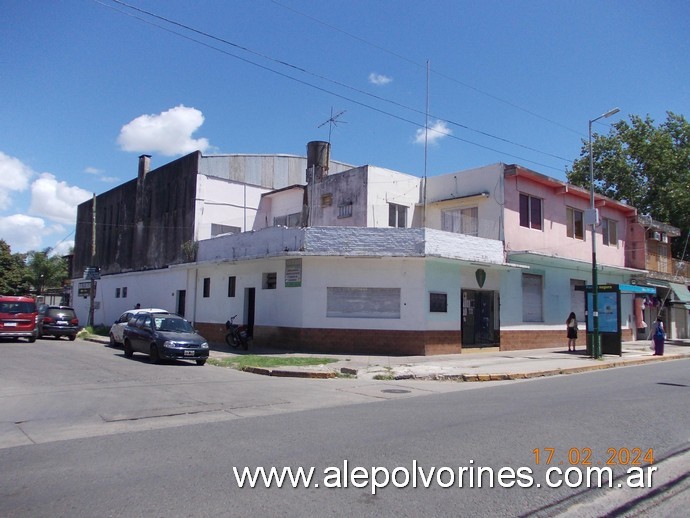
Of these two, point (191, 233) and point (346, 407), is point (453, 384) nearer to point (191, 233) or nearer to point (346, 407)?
point (346, 407)

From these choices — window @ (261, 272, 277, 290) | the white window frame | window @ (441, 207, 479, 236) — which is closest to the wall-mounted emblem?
window @ (441, 207, 479, 236)

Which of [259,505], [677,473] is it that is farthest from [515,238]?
[259,505]

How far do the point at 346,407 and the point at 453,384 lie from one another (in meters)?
5.06

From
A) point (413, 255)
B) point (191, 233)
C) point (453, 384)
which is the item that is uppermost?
point (191, 233)

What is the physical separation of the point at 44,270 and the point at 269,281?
148ft

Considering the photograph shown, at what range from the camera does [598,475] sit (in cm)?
560

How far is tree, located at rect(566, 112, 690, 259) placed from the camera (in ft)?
130

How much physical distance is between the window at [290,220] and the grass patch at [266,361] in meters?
10.9

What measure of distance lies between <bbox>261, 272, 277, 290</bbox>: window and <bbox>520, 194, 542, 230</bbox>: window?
36.9ft

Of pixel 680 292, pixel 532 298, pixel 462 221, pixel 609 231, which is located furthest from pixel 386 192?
pixel 680 292

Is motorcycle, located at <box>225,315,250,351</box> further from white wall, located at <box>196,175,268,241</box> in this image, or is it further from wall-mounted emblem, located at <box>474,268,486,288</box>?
wall-mounted emblem, located at <box>474,268,486,288</box>

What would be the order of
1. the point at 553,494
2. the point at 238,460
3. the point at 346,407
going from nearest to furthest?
Answer: the point at 553,494 < the point at 238,460 < the point at 346,407

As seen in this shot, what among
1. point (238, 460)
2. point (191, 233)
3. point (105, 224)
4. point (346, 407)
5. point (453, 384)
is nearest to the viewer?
point (238, 460)

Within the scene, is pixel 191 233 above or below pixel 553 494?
above
